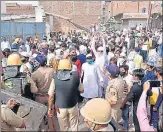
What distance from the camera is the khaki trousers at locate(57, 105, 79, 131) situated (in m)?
4.87

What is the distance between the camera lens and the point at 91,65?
5.97m

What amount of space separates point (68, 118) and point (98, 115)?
2.71 m

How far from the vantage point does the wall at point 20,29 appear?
59.4ft

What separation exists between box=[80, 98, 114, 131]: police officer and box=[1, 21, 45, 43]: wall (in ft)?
51.1

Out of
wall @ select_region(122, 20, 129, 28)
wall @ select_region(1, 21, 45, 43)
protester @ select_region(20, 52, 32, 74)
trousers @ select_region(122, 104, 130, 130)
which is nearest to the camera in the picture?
trousers @ select_region(122, 104, 130, 130)

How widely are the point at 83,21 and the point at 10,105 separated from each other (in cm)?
4637

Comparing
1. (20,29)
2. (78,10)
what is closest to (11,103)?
(20,29)

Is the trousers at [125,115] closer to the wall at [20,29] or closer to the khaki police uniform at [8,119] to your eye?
the khaki police uniform at [8,119]

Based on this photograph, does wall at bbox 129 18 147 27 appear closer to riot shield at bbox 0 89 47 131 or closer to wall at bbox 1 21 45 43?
wall at bbox 1 21 45 43

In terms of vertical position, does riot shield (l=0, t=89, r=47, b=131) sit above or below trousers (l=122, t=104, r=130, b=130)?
above

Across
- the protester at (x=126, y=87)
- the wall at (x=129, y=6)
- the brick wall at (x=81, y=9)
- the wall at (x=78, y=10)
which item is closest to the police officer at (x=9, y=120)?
the protester at (x=126, y=87)

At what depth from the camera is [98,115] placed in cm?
236

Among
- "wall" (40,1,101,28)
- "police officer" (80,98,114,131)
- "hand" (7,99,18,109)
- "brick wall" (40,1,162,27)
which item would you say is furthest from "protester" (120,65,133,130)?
"wall" (40,1,101,28)

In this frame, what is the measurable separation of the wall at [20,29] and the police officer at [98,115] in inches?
613
